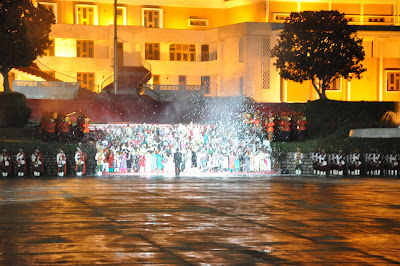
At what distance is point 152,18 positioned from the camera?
5841cm

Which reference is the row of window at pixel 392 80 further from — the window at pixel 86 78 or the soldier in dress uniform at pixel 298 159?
the soldier in dress uniform at pixel 298 159

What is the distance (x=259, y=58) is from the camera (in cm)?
5116

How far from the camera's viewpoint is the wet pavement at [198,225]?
9.90m

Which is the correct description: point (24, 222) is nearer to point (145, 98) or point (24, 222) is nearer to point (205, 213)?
point (205, 213)

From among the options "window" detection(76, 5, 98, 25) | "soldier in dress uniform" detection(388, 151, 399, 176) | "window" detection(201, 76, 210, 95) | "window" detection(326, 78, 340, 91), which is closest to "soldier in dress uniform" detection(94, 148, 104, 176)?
"soldier in dress uniform" detection(388, 151, 399, 176)

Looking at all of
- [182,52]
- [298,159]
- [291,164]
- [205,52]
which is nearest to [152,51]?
[182,52]

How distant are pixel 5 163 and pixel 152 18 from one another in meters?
34.6

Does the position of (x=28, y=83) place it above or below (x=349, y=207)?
above

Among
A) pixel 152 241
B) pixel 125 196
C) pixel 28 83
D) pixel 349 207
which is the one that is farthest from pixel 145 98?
pixel 152 241

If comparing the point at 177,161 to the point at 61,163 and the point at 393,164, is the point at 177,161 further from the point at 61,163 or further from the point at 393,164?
the point at 393,164

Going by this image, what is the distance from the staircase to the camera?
162 ft

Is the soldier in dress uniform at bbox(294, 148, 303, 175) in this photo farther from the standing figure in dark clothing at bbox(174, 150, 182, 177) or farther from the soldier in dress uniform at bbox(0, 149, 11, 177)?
the soldier in dress uniform at bbox(0, 149, 11, 177)

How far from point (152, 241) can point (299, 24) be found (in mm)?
35380

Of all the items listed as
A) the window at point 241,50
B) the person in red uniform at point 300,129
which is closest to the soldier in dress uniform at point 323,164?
the person in red uniform at point 300,129
